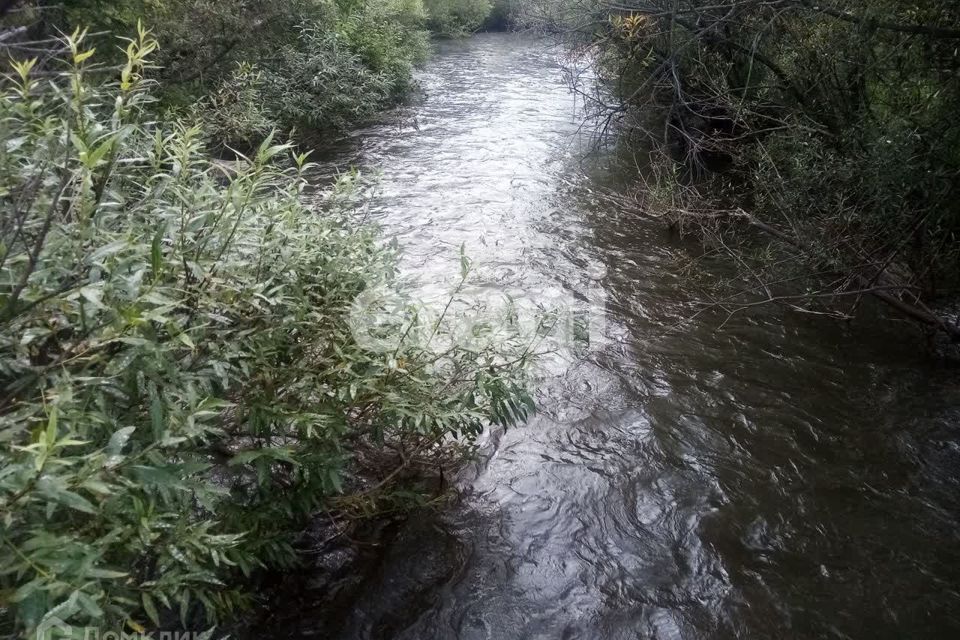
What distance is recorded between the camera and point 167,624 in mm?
3082

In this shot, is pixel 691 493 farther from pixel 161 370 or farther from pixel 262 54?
pixel 262 54

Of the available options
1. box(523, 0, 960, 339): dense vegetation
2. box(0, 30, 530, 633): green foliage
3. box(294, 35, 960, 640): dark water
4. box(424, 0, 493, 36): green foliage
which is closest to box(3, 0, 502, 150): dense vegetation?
box(294, 35, 960, 640): dark water

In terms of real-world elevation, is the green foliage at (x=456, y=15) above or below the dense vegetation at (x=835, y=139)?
below

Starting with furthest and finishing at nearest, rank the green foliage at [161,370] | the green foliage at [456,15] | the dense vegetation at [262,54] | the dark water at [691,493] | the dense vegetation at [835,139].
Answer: the green foliage at [456,15]
the dense vegetation at [262,54]
the dense vegetation at [835,139]
the dark water at [691,493]
the green foliage at [161,370]

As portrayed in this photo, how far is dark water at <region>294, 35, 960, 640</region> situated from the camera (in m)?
3.61

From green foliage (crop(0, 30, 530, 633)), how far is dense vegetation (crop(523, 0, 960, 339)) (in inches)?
166

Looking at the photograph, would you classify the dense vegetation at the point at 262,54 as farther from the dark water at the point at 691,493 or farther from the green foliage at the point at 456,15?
the green foliage at the point at 456,15

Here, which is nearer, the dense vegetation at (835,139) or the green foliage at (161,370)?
the green foliage at (161,370)

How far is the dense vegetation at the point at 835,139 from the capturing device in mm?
5332

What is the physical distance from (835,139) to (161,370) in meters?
7.40

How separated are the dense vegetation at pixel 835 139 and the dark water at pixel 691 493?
2.17 ft

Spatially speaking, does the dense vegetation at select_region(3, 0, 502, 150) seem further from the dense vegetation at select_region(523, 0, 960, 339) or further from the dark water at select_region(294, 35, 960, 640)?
the dense vegetation at select_region(523, 0, 960, 339)

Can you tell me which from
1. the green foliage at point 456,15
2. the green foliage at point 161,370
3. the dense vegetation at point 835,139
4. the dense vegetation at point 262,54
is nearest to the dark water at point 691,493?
the dense vegetation at point 835,139

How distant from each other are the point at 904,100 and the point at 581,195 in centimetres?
497
